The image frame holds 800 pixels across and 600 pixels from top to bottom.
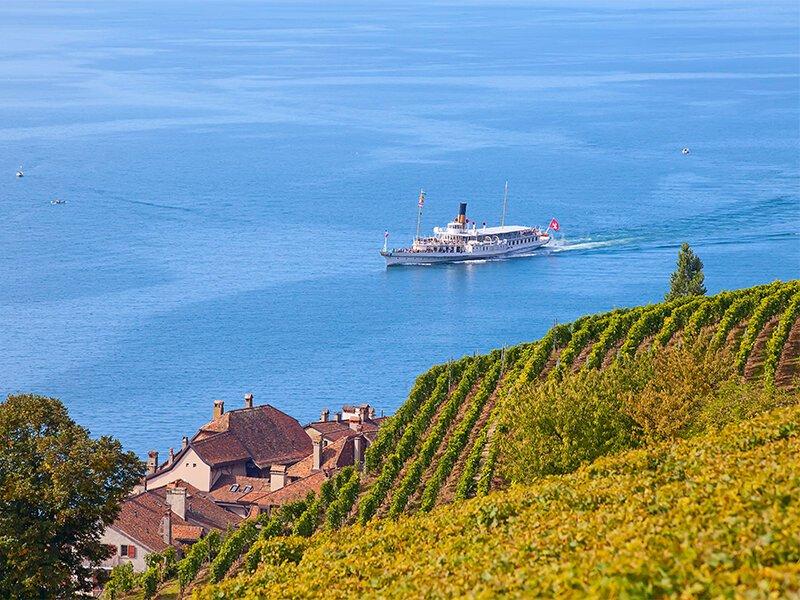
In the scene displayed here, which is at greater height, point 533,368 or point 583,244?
point 583,244

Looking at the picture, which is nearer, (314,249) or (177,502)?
(177,502)

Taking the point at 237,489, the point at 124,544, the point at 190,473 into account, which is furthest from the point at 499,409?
the point at 190,473

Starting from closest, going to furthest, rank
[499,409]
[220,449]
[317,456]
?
[499,409], [317,456], [220,449]

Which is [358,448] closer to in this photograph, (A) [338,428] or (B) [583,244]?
(A) [338,428]

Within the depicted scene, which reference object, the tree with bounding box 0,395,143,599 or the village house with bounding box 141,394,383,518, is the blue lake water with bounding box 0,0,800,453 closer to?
the village house with bounding box 141,394,383,518

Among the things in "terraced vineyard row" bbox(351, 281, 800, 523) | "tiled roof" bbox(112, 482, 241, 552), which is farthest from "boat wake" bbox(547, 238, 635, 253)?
"tiled roof" bbox(112, 482, 241, 552)

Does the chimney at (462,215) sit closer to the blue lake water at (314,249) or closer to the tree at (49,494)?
the blue lake water at (314,249)
